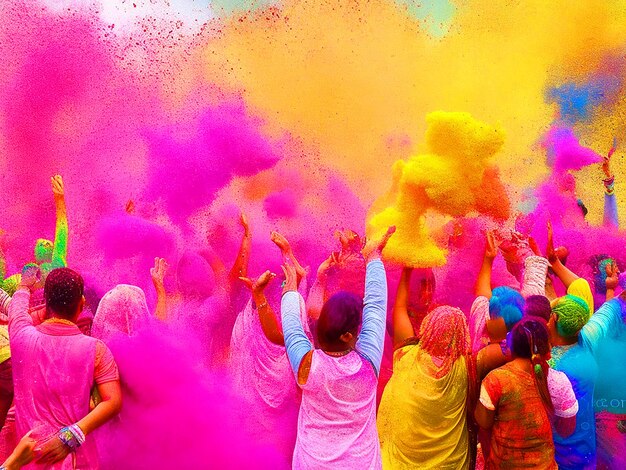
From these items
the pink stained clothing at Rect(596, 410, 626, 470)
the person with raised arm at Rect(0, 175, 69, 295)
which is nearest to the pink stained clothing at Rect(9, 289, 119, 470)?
the person with raised arm at Rect(0, 175, 69, 295)

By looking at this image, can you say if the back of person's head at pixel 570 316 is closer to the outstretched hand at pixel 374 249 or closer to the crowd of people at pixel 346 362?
the crowd of people at pixel 346 362

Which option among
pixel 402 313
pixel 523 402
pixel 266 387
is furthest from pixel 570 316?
pixel 266 387

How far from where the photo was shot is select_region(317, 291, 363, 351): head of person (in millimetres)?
2738

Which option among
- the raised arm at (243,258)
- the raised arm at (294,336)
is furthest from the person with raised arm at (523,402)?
A: the raised arm at (243,258)

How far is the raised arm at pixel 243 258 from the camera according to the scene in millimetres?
3949

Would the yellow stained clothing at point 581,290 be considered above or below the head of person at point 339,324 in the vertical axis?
above

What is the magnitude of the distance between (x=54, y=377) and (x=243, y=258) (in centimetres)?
131

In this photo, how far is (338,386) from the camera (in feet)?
8.95

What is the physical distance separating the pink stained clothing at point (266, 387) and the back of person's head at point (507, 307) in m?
1.10

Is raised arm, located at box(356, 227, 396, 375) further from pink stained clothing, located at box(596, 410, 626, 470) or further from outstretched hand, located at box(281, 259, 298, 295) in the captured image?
Answer: pink stained clothing, located at box(596, 410, 626, 470)

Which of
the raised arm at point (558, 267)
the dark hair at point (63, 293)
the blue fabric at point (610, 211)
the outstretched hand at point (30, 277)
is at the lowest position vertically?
the dark hair at point (63, 293)

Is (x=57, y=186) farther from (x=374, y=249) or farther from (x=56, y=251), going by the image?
(x=374, y=249)

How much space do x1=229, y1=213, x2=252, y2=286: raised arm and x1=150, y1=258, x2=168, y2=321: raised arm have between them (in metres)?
0.37

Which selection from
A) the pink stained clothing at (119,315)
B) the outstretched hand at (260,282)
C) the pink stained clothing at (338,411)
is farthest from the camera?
the pink stained clothing at (119,315)
